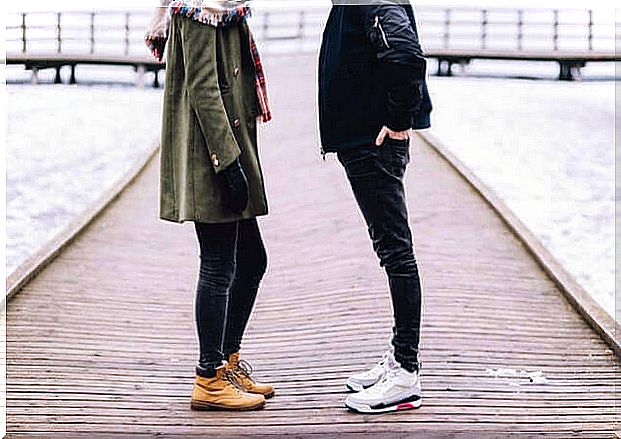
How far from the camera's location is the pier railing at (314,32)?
2123cm

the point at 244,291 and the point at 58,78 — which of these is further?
the point at 58,78

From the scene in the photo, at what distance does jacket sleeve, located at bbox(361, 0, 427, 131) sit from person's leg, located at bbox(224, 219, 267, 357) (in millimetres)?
523

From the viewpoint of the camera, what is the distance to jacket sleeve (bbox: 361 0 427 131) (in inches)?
103

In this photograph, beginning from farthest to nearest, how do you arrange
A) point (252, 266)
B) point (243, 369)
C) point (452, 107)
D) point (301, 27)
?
point (301, 27), point (452, 107), point (243, 369), point (252, 266)

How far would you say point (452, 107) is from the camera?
15.4m

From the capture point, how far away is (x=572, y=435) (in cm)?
274

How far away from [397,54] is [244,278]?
0.77m

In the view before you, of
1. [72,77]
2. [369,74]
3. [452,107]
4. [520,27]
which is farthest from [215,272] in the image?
[520,27]

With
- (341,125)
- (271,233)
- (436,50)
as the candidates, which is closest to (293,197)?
(271,233)

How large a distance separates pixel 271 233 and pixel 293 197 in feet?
3.54

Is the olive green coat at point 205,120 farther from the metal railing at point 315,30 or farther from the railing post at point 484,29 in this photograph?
the railing post at point 484,29

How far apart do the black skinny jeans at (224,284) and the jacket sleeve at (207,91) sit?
203 millimetres

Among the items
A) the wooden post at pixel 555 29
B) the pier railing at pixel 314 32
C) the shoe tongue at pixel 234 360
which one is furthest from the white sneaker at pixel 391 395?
the wooden post at pixel 555 29

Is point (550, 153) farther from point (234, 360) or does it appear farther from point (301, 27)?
point (301, 27)
